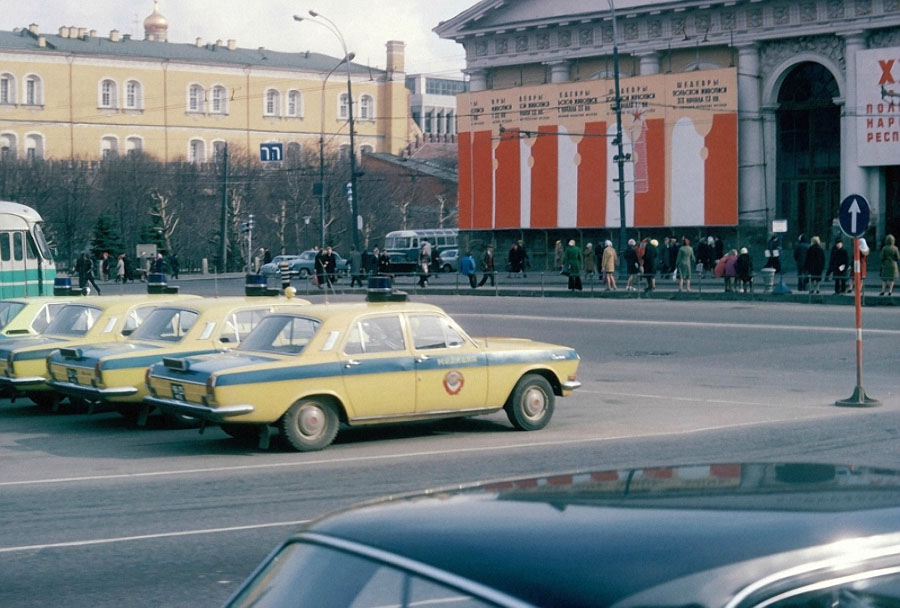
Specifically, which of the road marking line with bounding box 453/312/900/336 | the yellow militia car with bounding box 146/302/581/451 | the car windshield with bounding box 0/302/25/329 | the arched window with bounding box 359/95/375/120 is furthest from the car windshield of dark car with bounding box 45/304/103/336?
the arched window with bounding box 359/95/375/120

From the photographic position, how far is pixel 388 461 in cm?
1204

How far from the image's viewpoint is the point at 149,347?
1515cm

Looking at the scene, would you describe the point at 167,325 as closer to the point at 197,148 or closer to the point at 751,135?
the point at 751,135

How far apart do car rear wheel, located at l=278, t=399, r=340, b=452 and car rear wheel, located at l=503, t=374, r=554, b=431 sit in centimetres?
205

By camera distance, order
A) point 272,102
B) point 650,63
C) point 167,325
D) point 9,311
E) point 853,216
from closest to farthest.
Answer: point 167,325 < point 853,216 < point 9,311 < point 650,63 < point 272,102

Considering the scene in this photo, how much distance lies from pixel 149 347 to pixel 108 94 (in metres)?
94.8

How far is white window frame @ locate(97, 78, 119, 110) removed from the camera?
344 feet

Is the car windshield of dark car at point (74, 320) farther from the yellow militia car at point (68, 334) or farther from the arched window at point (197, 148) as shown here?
the arched window at point (197, 148)

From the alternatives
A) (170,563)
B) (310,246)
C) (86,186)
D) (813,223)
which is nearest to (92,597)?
(170,563)

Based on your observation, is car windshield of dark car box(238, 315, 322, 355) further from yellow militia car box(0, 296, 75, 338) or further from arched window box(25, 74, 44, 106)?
arched window box(25, 74, 44, 106)

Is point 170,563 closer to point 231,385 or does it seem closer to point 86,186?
point 231,385

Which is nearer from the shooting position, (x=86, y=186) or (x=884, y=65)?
(x=884, y=65)

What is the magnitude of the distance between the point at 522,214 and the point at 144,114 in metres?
55.2

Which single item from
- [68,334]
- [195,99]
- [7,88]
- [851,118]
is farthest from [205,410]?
[195,99]
